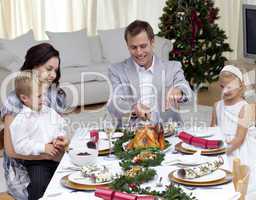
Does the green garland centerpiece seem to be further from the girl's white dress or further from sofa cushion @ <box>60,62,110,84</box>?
sofa cushion @ <box>60,62,110,84</box>

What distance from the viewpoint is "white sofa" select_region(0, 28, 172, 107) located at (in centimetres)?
591

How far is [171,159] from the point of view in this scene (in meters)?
2.23

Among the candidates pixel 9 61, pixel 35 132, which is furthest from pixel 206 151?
pixel 9 61

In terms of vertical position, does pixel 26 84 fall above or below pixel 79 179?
above

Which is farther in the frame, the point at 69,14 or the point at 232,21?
the point at 232,21

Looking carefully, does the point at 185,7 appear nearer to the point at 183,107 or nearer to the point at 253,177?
the point at 183,107

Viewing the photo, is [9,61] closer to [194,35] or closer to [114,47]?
[114,47]

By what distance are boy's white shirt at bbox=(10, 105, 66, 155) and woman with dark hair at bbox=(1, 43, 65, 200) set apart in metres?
0.04

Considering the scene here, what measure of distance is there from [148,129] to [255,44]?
10.2 ft

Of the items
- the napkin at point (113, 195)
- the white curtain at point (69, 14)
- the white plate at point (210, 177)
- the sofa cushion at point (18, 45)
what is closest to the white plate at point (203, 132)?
the white plate at point (210, 177)

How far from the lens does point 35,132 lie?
2.56 meters

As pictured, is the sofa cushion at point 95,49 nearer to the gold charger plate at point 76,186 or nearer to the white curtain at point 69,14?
the white curtain at point 69,14

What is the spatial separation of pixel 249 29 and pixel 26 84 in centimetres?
326

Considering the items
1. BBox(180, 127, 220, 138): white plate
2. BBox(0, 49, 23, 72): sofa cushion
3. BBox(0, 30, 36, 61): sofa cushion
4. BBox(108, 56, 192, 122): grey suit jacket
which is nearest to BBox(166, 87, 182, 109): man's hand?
BBox(180, 127, 220, 138): white plate
